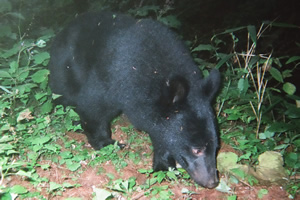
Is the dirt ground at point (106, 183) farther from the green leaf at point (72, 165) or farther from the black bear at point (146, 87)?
the black bear at point (146, 87)

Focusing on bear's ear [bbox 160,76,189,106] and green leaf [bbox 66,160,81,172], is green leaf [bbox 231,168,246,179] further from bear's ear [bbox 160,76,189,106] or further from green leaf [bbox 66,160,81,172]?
green leaf [bbox 66,160,81,172]

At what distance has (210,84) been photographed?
3398 mm

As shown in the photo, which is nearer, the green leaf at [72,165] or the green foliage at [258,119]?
the green leaf at [72,165]

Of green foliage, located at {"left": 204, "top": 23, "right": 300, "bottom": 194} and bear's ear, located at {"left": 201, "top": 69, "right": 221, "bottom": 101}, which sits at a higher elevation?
bear's ear, located at {"left": 201, "top": 69, "right": 221, "bottom": 101}

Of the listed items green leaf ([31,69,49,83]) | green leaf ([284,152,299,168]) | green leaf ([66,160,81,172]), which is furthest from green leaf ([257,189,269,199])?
green leaf ([31,69,49,83])

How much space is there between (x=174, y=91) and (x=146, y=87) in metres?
0.42

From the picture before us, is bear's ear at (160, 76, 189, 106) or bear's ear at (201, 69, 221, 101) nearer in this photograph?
bear's ear at (160, 76, 189, 106)

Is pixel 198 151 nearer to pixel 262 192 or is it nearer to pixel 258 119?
pixel 262 192

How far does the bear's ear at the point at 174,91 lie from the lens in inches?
121

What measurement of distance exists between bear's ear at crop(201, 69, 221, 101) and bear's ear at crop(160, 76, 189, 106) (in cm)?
32

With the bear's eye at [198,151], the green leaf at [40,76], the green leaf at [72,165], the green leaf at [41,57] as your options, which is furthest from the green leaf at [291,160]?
the green leaf at [41,57]

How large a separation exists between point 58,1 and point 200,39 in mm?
4194

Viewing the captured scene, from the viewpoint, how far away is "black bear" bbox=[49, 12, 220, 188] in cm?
329

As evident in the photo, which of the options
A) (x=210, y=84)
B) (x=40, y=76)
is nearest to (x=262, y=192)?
(x=210, y=84)
